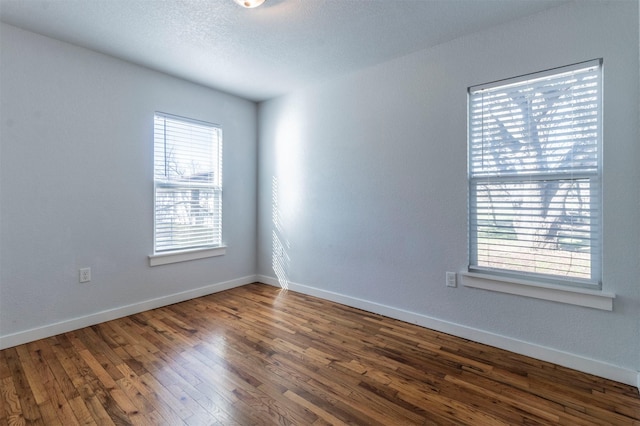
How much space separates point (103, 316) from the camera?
288 centimetres

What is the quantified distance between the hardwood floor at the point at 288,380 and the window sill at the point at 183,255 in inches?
28.1

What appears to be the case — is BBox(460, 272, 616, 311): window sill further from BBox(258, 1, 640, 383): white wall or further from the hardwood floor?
the hardwood floor

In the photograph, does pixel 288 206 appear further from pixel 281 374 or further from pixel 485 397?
pixel 485 397

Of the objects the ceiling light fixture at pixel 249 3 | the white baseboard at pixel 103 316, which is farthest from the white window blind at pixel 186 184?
the ceiling light fixture at pixel 249 3

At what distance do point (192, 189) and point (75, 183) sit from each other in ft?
3.63

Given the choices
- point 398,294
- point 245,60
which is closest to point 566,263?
point 398,294

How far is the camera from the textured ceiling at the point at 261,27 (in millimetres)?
2145

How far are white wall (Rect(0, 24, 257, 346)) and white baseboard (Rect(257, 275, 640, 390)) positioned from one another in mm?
2096

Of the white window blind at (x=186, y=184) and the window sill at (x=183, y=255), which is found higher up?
the white window blind at (x=186, y=184)

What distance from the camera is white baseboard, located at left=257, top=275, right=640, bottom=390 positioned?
6.46 feet

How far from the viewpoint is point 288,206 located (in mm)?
3957

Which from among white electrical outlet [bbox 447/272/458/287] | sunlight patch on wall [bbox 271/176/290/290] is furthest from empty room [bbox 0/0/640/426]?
sunlight patch on wall [bbox 271/176/290/290]

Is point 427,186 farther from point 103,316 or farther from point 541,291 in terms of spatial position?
point 103,316

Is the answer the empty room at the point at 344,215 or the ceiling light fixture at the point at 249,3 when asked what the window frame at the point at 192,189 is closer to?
the empty room at the point at 344,215
